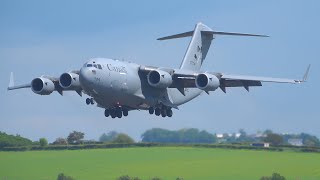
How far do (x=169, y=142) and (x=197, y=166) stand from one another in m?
6.04

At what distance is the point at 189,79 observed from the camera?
60281mm

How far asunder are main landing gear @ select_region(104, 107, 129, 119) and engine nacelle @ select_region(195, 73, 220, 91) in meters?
5.04

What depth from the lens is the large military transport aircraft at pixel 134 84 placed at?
56156 mm

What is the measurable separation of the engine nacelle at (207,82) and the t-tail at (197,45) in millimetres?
6341

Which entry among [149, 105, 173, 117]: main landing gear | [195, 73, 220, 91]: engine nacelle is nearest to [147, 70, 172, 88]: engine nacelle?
[195, 73, 220, 91]: engine nacelle

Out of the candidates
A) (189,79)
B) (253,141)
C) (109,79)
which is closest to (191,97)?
(189,79)

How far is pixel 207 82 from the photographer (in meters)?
57.9

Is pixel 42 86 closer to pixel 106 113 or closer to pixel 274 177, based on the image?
pixel 106 113

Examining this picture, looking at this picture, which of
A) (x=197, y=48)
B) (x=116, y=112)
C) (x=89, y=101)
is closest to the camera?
(x=89, y=101)

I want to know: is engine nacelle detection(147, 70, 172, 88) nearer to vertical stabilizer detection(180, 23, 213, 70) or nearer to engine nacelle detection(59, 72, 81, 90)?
engine nacelle detection(59, 72, 81, 90)

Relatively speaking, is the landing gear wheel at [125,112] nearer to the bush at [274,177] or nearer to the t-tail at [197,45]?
the t-tail at [197,45]

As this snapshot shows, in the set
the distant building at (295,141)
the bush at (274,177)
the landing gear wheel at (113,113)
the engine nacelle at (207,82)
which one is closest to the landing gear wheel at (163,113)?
the landing gear wheel at (113,113)

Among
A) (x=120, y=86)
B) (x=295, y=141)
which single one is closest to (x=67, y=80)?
(x=120, y=86)

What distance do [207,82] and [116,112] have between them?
6.18 m
